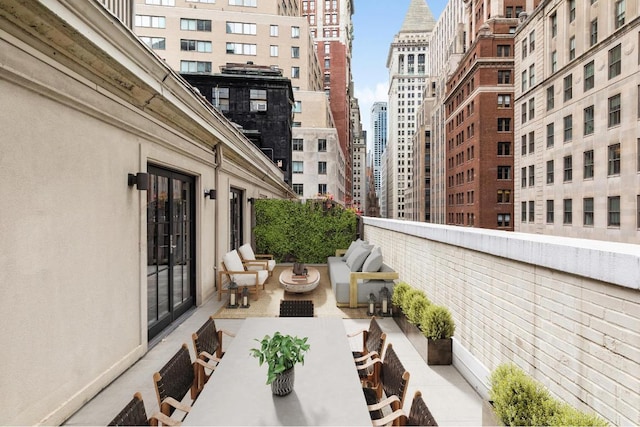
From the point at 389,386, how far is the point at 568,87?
33552 mm

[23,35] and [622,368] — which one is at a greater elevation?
[23,35]

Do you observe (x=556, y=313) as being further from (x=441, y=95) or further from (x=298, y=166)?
(x=441, y=95)

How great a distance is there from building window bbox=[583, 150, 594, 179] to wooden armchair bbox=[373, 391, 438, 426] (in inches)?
1160

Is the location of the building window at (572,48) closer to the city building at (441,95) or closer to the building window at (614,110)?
the building window at (614,110)

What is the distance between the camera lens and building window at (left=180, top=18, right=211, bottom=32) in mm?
40469

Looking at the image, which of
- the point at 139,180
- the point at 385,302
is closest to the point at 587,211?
the point at 385,302

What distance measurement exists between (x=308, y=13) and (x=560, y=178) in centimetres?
8205

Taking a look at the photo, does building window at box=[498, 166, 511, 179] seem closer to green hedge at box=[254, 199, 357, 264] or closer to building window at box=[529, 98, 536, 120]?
building window at box=[529, 98, 536, 120]

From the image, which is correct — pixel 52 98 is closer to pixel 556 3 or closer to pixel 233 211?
pixel 233 211

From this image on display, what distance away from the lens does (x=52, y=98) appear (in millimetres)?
3680

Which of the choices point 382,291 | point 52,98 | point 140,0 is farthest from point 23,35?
point 140,0

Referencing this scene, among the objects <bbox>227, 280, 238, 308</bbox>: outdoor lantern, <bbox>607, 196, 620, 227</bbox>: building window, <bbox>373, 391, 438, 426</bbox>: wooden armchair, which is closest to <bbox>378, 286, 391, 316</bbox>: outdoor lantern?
<bbox>227, 280, 238, 308</bbox>: outdoor lantern

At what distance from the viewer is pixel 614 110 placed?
74.8 ft

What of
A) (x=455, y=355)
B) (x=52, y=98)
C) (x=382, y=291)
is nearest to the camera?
(x=52, y=98)
